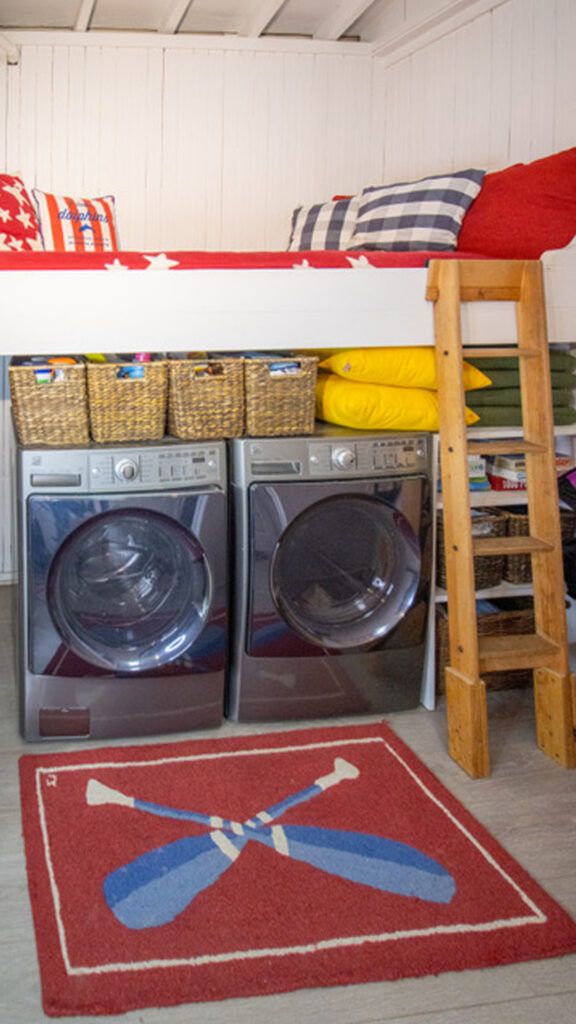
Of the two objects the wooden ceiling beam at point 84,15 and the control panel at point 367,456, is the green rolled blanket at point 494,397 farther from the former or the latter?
the wooden ceiling beam at point 84,15

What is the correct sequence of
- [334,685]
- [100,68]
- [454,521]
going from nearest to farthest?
[454,521], [334,685], [100,68]

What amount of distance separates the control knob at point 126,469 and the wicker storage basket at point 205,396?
6.9 inches

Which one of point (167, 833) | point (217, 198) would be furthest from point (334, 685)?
point (217, 198)

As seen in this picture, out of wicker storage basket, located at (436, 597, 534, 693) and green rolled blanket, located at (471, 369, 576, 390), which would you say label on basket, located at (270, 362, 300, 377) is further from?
wicker storage basket, located at (436, 597, 534, 693)

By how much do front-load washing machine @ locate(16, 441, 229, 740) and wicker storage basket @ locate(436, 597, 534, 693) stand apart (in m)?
0.64

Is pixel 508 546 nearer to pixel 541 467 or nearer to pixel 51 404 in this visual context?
pixel 541 467

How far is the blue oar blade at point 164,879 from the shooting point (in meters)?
1.88

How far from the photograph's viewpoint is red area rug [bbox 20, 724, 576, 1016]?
173 cm

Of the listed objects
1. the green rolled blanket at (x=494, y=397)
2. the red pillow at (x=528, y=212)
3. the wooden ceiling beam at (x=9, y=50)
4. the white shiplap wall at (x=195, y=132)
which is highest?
the wooden ceiling beam at (x=9, y=50)

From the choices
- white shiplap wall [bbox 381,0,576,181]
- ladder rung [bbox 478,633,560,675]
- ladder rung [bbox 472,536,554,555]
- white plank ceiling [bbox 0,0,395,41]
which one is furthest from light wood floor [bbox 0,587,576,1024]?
white plank ceiling [bbox 0,0,395,41]

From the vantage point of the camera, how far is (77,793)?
7.66ft

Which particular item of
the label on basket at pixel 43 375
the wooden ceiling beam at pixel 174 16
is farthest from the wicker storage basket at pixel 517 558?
the wooden ceiling beam at pixel 174 16

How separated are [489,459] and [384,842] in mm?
1382

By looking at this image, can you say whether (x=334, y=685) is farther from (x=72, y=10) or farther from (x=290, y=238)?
(x=72, y=10)
